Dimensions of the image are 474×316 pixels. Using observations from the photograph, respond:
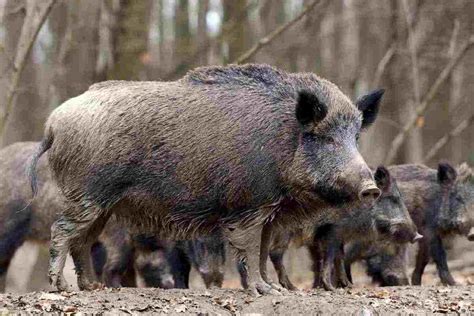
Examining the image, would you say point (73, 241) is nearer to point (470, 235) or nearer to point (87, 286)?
point (87, 286)

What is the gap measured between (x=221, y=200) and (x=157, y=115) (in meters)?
0.88

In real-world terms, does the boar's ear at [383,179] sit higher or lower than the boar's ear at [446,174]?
lower

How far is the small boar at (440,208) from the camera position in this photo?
38.8 feet

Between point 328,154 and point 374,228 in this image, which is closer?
point 328,154

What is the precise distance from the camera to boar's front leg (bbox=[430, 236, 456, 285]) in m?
11.7

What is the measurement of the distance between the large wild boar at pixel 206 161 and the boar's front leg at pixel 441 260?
3130mm

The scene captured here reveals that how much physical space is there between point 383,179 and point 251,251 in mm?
2779

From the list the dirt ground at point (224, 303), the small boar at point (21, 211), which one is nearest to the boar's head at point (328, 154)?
the dirt ground at point (224, 303)

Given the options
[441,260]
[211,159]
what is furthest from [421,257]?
[211,159]

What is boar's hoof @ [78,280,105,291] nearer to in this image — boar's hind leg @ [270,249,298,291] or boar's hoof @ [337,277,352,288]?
boar's hind leg @ [270,249,298,291]

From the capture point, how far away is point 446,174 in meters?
12.0

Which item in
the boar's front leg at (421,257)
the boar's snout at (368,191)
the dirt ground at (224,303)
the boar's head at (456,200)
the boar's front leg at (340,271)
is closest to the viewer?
the dirt ground at (224,303)

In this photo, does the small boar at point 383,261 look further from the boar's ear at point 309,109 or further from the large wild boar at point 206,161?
the boar's ear at point 309,109

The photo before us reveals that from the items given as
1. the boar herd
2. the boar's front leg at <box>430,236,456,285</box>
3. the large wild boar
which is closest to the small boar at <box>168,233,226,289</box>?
the boar's front leg at <box>430,236,456,285</box>
